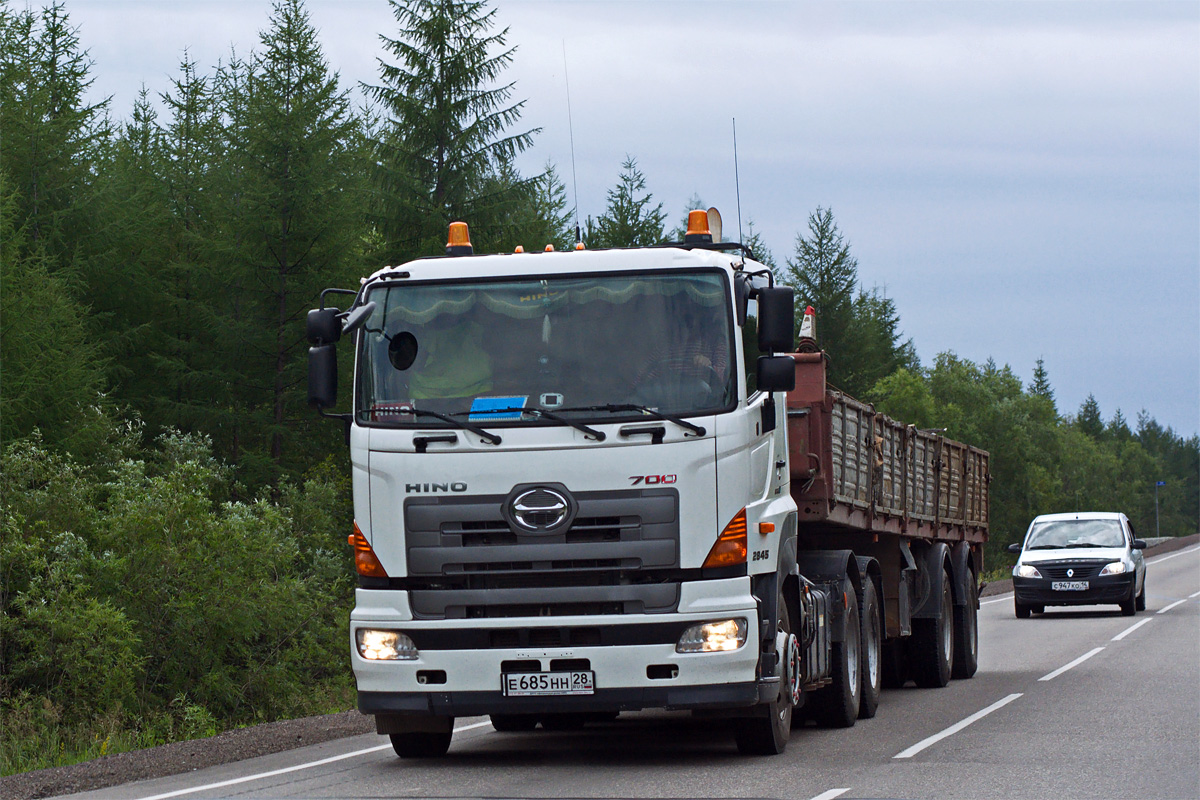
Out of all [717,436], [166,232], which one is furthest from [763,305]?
[166,232]

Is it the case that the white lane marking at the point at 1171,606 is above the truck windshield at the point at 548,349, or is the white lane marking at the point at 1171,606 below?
below

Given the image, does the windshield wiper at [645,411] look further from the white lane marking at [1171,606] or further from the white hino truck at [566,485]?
the white lane marking at [1171,606]

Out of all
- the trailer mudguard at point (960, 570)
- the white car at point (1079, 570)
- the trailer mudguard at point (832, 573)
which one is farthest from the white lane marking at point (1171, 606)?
the trailer mudguard at point (832, 573)

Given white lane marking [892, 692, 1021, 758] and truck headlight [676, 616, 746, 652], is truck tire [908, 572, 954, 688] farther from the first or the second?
truck headlight [676, 616, 746, 652]

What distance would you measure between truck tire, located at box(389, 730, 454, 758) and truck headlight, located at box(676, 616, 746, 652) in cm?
224

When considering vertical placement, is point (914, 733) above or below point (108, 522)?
below

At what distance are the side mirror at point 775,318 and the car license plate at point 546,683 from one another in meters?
2.37

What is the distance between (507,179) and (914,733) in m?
25.5

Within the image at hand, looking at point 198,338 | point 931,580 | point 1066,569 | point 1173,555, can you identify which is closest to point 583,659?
point 931,580

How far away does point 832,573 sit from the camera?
12.6m

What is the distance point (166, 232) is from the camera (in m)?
41.5

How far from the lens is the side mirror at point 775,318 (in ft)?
31.6

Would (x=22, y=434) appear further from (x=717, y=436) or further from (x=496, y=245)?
(x=717, y=436)

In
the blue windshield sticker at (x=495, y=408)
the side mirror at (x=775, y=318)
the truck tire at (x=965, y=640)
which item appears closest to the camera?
the blue windshield sticker at (x=495, y=408)
